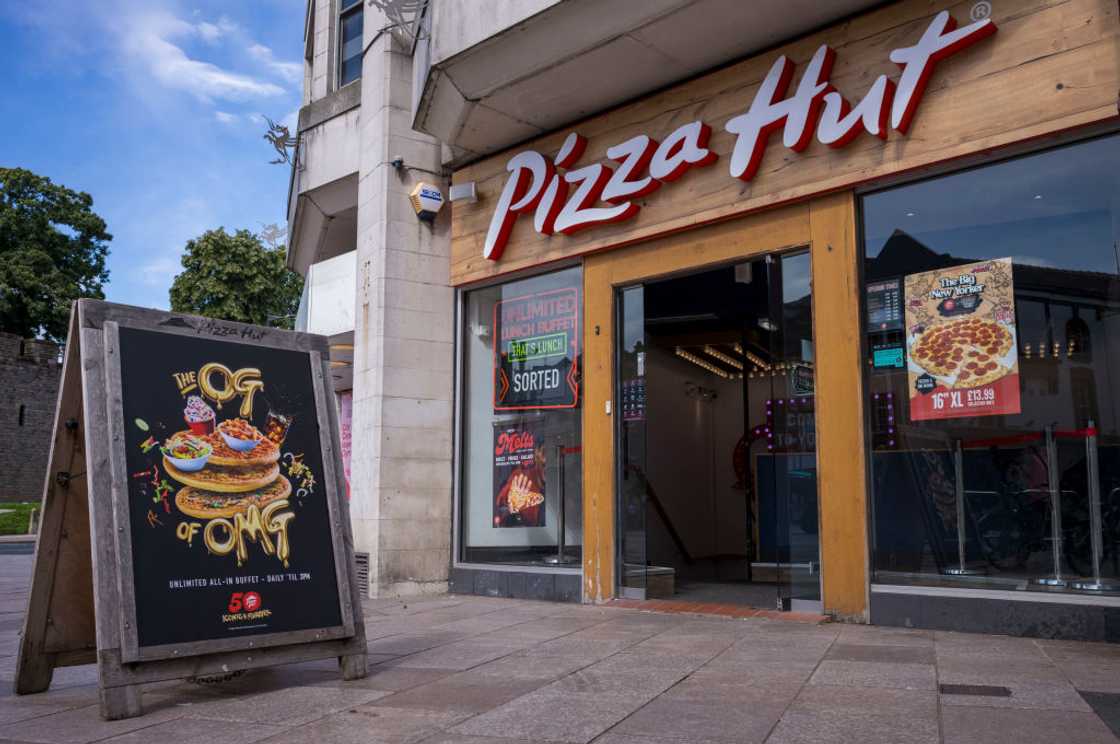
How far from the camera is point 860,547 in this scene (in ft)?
22.5

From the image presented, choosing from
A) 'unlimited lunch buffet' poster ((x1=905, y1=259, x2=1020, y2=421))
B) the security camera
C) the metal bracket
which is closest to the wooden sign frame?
the metal bracket

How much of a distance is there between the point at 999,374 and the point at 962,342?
34 centimetres

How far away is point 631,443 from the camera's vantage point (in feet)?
29.0

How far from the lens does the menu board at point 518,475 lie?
9516mm

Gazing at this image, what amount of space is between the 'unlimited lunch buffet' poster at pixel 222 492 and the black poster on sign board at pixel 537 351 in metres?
4.01

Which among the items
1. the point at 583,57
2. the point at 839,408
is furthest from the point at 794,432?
the point at 583,57

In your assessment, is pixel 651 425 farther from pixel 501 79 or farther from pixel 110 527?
pixel 110 527

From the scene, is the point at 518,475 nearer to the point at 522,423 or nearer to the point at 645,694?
the point at 522,423

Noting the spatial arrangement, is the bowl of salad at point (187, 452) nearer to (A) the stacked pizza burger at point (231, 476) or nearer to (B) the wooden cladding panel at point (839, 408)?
(A) the stacked pizza burger at point (231, 476)

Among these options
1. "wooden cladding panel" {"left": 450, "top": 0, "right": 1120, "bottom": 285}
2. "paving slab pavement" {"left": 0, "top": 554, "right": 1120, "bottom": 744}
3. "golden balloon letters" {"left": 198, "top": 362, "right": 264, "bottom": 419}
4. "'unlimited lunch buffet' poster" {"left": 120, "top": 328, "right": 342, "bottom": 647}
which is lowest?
"paving slab pavement" {"left": 0, "top": 554, "right": 1120, "bottom": 744}

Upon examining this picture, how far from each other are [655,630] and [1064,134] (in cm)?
440

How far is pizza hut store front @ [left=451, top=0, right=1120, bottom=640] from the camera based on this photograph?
6.18 m

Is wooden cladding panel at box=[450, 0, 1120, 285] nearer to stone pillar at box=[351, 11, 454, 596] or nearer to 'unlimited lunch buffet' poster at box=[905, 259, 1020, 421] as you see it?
'unlimited lunch buffet' poster at box=[905, 259, 1020, 421]

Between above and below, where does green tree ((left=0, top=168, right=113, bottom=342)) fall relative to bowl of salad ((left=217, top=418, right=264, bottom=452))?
above
